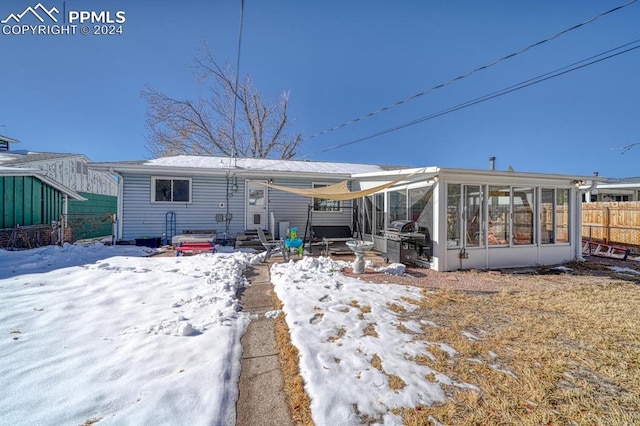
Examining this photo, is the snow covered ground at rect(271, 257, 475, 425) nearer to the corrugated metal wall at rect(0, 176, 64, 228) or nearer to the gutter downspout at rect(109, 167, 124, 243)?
the gutter downspout at rect(109, 167, 124, 243)

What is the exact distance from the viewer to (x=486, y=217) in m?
7.14

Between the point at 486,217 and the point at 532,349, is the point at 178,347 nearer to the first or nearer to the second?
the point at 532,349

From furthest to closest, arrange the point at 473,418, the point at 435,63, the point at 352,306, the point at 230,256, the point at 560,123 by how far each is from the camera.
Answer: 1. the point at 560,123
2. the point at 435,63
3. the point at 230,256
4. the point at 352,306
5. the point at 473,418

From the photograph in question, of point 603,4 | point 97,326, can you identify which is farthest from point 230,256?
point 603,4

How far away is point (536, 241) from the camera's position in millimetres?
7680

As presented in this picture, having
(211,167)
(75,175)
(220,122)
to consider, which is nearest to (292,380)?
(211,167)

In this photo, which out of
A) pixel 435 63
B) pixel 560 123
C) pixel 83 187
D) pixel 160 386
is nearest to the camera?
pixel 160 386

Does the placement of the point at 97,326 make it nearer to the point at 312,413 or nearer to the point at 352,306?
the point at 312,413

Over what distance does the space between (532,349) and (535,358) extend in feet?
0.70

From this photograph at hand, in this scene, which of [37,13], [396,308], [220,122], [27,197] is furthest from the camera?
[220,122]

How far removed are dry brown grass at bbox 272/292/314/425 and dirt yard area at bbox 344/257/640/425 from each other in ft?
2.43

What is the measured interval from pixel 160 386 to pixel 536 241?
30.7 feet

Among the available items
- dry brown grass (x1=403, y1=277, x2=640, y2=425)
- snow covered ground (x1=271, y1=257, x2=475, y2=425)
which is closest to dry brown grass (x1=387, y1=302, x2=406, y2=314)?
snow covered ground (x1=271, y1=257, x2=475, y2=425)

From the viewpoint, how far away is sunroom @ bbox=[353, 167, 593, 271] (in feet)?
22.3
